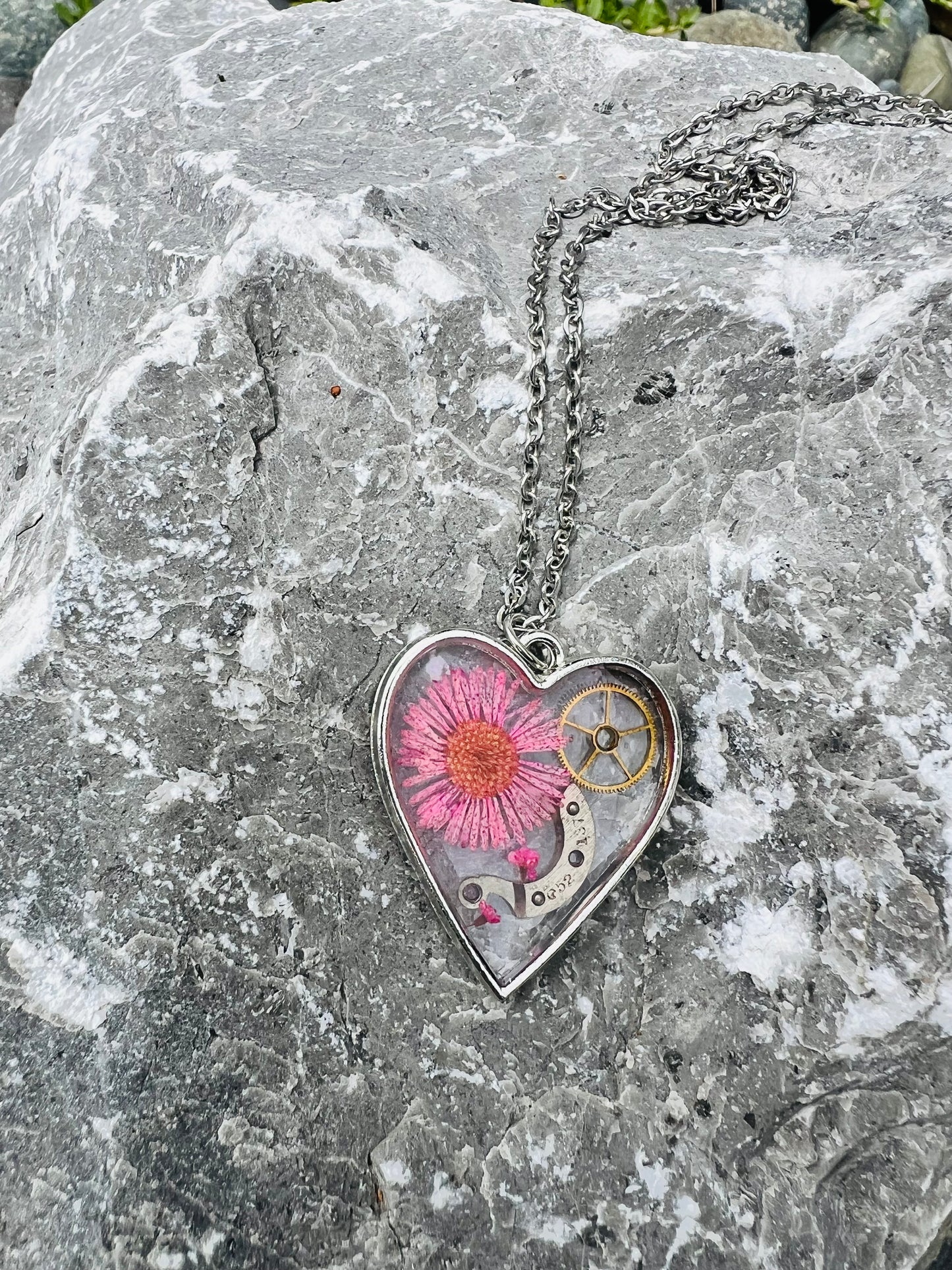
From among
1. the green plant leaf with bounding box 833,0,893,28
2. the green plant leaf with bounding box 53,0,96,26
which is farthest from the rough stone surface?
the green plant leaf with bounding box 833,0,893,28

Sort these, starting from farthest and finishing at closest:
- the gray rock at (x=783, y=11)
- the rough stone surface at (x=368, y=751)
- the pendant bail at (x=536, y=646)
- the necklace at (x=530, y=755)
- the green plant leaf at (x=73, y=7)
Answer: the gray rock at (x=783, y=11) < the green plant leaf at (x=73, y=7) < the pendant bail at (x=536, y=646) < the necklace at (x=530, y=755) < the rough stone surface at (x=368, y=751)

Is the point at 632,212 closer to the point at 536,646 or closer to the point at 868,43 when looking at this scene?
the point at 536,646

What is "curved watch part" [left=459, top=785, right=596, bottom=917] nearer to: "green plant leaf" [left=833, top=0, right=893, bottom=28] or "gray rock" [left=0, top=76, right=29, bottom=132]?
"gray rock" [left=0, top=76, right=29, bottom=132]

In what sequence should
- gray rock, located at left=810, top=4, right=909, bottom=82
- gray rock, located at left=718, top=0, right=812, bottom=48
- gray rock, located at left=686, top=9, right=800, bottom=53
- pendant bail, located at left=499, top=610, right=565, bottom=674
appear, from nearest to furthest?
pendant bail, located at left=499, top=610, right=565, bottom=674 → gray rock, located at left=686, top=9, right=800, bottom=53 → gray rock, located at left=718, top=0, right=812, bottom=48 → gray rock, located at left=810, top=4, right=909, bottom=82

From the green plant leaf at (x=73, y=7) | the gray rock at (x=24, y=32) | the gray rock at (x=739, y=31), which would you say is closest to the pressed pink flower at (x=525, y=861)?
the gray rock at (x=739, y=31)

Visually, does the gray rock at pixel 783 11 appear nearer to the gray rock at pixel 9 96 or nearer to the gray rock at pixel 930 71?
the gray rock at pixel 930 71

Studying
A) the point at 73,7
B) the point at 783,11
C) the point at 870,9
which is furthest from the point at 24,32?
the point at 870,9
